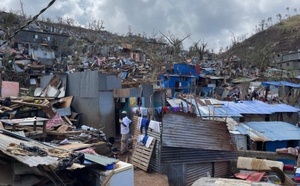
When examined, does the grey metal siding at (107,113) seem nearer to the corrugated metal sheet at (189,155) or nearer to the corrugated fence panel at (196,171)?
the corrugated metal sheet at (189,155)

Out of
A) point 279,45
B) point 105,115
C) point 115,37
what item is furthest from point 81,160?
point 279,45

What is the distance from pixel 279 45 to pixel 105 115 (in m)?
45.0

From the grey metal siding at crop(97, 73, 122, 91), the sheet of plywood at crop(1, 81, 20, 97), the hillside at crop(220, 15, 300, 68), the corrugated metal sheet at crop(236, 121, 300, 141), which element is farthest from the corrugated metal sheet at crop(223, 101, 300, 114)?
the hillside at crop(220, 15, 300, 68)

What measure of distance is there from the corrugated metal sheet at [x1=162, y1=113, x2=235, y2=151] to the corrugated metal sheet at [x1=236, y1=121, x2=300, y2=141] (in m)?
2.92

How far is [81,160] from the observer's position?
660 centimetres

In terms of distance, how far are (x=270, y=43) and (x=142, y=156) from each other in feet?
Result: 152

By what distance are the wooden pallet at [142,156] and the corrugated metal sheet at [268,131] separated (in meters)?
5.72

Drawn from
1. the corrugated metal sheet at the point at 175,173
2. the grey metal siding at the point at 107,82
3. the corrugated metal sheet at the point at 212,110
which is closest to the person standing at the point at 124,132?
the grey metal siding at the point at 107,82

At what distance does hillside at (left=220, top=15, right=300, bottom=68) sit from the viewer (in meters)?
44.1

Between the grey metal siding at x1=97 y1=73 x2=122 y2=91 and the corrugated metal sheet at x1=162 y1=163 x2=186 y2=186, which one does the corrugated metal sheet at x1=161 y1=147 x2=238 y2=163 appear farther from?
the grey metal siding at x1=97 y1=73 x2=122 y2=91

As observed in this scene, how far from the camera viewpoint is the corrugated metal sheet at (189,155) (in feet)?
37.9

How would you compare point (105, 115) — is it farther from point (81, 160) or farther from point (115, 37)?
point (115, 37)

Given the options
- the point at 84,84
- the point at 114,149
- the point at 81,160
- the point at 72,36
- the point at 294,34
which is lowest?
the point at 114,149

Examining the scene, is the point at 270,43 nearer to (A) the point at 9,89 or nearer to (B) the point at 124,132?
(A) the point at 9,89
